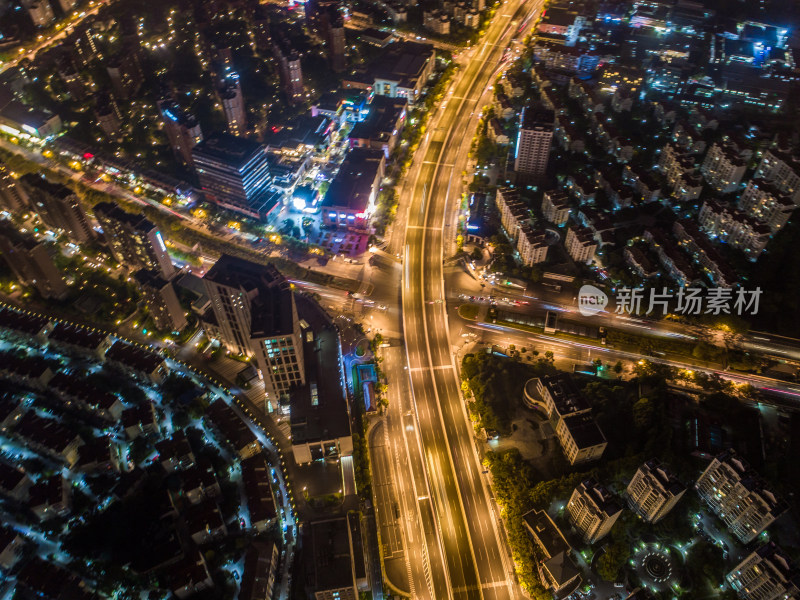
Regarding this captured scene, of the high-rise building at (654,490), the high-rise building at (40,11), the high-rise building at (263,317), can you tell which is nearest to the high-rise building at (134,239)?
the high-rise building at (263,317)

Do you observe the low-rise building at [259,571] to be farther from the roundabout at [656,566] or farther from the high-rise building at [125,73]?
the high-rise building at [125,73]

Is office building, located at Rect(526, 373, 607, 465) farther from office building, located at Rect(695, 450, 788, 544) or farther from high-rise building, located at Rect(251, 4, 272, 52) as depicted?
high-rise building, located at Rect(251, 4, 272, 52)

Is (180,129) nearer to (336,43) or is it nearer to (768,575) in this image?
(336,43)

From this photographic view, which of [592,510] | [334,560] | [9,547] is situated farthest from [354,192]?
[9,547]

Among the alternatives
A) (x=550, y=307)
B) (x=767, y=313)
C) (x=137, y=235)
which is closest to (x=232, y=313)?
(x=137, y=235)

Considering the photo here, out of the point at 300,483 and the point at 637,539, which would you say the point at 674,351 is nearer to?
the point at 637,539
